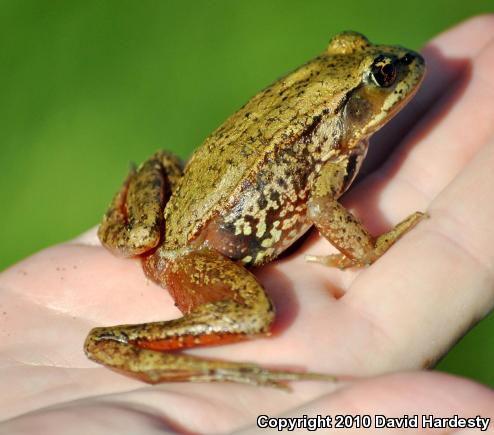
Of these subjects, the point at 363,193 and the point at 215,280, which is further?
the point at 363,193

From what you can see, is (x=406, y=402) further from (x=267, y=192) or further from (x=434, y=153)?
(x=434, y=153)

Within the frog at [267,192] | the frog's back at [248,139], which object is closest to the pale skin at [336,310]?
the frog at [267,192]

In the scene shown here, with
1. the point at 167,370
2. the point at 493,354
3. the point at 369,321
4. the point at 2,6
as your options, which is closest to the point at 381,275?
the point at 369,321

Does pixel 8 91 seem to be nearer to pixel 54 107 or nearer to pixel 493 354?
pixel 54 107

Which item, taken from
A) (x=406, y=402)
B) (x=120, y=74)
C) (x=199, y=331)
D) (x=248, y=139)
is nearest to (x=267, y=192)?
(x=248, y=139)

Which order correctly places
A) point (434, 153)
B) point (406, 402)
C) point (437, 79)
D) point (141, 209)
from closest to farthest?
1. point (406, 402)
2. point (141, 209)
3. point (434, 153)
4. point (437, 79)

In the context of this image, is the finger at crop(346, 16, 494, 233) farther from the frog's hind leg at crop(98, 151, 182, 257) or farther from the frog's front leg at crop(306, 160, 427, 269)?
the frog's hind leg at crop(98, 151, 182, 257)
